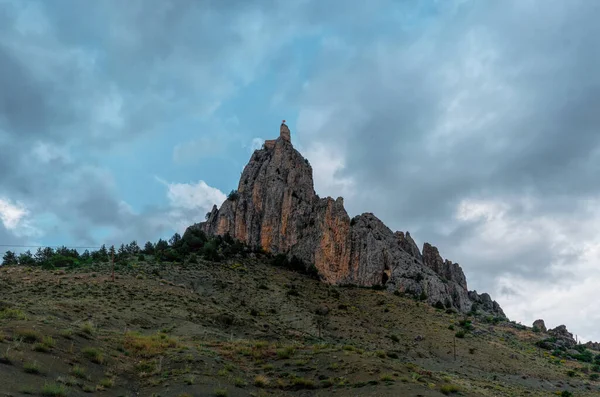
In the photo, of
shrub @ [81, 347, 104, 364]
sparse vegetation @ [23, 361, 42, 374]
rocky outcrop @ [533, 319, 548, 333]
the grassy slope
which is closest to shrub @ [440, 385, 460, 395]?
the grassy slope

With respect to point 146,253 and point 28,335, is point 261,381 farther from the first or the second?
point 146,253

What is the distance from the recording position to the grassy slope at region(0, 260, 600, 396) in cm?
2556

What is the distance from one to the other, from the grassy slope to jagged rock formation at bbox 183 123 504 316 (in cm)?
1004

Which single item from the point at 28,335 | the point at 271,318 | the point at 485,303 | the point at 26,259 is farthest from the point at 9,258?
the point at 485,303

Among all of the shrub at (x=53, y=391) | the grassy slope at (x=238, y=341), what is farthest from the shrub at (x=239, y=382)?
the shrub at (x=53, y=391)

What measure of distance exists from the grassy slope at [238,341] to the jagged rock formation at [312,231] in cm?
1004

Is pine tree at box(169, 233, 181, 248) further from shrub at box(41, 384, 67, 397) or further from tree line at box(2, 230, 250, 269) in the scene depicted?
shrub at box(41, 384, 67, 397)

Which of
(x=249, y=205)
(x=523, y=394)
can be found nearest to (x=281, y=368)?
(x=523, y=394)

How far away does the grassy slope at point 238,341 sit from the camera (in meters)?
25.6

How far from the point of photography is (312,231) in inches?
4503

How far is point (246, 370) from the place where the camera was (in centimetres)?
3136

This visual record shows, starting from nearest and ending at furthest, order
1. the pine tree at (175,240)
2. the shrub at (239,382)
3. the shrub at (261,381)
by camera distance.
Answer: the shrub at (239,382) → the shrub at (261,381) → the pine tree at (175,240)

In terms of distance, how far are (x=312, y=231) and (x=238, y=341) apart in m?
72.1

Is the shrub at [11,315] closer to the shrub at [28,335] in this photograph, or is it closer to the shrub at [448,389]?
the shrub at [28,335]
